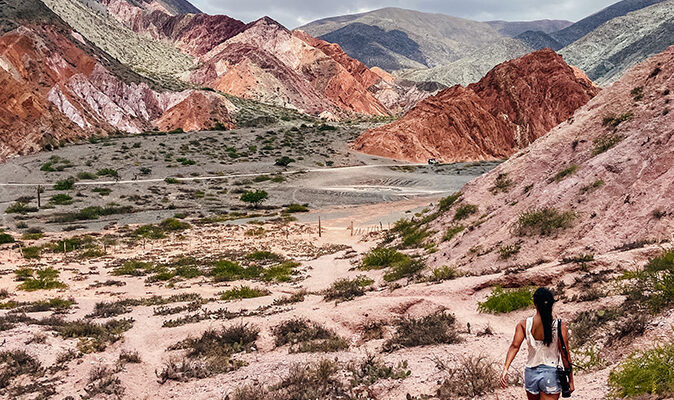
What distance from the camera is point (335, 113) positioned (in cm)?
14538

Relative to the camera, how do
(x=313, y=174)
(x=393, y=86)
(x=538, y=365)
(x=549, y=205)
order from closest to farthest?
(x=538, y=365) < (x=549, y=205) < (x=313, y=174) < (x=393, y=86)

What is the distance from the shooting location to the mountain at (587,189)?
11695 mm

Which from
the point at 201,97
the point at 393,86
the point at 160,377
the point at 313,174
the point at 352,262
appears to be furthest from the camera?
the point at 393,86

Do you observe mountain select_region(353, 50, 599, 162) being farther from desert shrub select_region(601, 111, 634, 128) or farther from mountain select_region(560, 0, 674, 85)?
mountain select_region(560, 0, 674, 85)

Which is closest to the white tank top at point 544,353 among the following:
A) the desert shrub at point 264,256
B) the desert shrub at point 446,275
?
the desert shrub at point 446,275

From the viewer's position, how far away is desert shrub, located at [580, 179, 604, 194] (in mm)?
13836

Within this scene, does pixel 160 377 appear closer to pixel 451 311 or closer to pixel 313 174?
pixel 451 311

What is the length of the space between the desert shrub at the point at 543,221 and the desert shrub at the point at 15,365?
515 inches

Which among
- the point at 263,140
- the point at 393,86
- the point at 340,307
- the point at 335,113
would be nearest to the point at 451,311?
the point at 340,307

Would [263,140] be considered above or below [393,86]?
below

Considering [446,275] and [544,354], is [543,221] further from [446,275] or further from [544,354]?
[544,354]

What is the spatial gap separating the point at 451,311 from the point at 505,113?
86644 mm

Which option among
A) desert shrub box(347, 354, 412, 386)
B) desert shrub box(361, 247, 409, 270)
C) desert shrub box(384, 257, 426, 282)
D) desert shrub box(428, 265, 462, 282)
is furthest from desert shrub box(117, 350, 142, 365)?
desert shrub box(361, 247, 409, 270)

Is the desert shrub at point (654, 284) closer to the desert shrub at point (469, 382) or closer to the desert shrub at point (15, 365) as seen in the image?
the desert shrub at point (469, 382)
